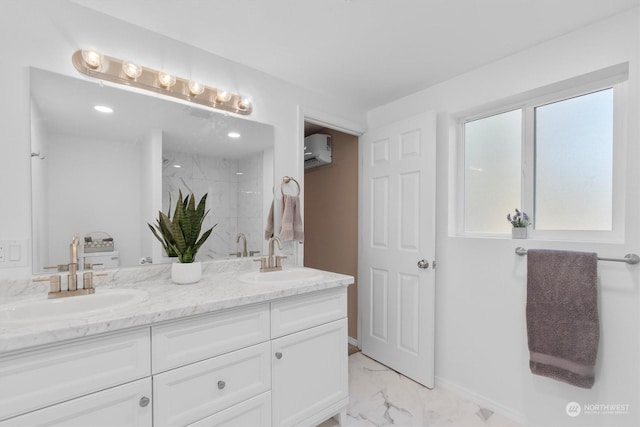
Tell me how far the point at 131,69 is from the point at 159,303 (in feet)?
3.86

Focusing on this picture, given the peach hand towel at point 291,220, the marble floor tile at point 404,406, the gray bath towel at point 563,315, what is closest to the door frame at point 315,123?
the peach hand towel at point 291,220

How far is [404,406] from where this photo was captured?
6.30 ft

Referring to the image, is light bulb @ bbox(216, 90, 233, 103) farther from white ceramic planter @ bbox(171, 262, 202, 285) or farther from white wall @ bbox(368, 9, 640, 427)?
white wall @ bbox(368, 9, 640, 427)

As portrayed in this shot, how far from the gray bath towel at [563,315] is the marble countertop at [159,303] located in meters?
1.04

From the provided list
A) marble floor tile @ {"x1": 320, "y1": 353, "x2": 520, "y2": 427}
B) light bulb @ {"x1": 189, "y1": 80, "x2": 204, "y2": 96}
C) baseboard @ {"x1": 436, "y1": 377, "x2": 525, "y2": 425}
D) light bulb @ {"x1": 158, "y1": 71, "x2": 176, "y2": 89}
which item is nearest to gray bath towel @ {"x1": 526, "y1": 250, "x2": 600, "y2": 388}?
baseboard @ {"x1": 436, "y1": 377, "x2": 525, "y2": 425}

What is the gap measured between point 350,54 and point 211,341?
1.74m

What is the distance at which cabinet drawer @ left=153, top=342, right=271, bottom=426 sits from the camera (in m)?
1.12

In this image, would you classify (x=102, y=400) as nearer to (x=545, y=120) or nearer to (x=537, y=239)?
(x=537, y=239)

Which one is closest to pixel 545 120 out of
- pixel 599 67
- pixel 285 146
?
pixel 599 67

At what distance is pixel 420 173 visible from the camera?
2.20 meters

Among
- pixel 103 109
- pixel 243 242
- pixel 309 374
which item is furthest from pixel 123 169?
pixel 309 374

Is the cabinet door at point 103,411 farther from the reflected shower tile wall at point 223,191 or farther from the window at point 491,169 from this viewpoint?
the window at point 491,169

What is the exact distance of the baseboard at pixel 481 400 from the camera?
5.89 ft

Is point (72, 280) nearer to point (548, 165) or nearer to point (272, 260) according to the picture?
point (272, 260)
